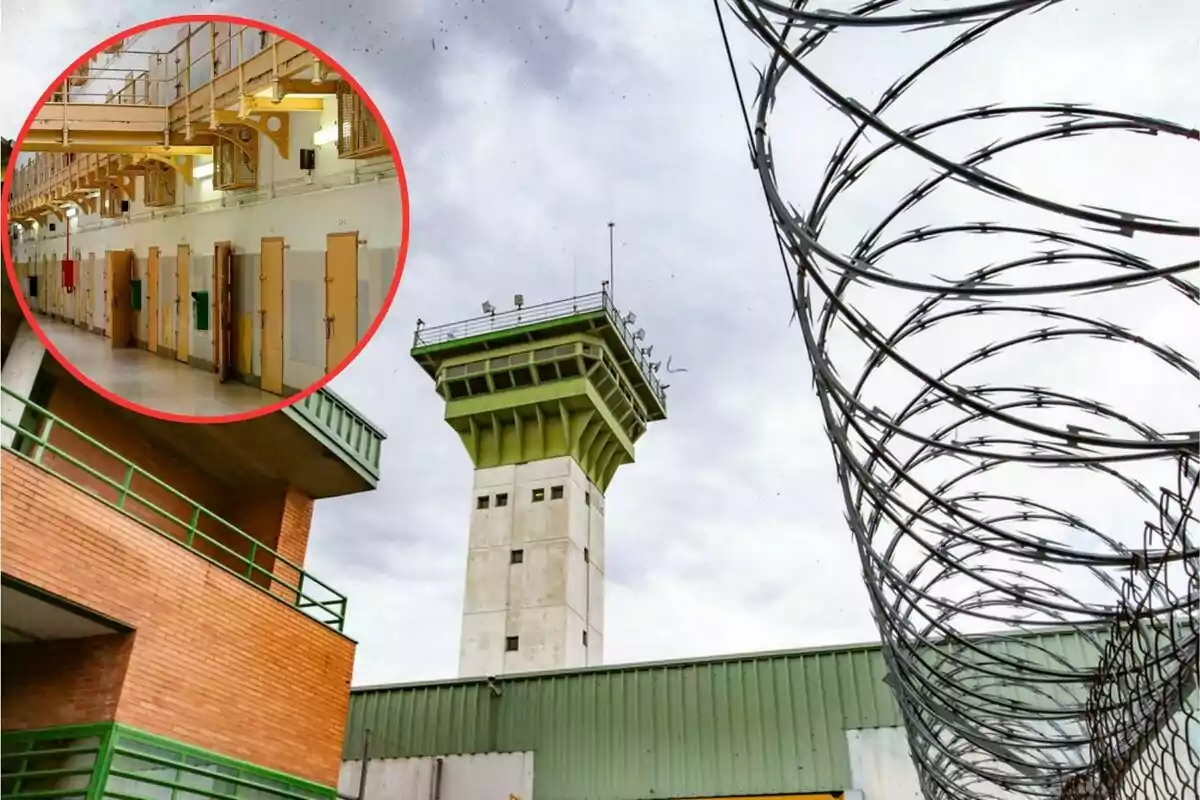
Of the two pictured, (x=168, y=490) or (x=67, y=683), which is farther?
(x=168, y=490)

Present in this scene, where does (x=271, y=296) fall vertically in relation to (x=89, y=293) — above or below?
below

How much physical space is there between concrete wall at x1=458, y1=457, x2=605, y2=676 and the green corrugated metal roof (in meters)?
11.7

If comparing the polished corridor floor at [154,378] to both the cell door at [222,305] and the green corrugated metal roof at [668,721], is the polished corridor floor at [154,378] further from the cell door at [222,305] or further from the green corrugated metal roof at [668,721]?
the green corrugated metal roof at [668,721]

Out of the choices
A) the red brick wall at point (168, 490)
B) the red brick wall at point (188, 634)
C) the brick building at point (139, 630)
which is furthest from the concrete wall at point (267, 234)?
the red brick wall at point (168, 490)

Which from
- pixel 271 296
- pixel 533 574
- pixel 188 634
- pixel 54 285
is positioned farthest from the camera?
pixel 533 574

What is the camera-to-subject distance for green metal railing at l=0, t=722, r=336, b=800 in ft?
32.6

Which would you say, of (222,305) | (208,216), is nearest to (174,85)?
(208,216)

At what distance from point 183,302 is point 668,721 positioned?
41.5 ft

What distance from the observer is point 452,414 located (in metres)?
37.9

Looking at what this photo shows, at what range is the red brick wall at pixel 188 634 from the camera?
9.55 meters

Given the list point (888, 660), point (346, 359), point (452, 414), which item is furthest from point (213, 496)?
point (452, 414)

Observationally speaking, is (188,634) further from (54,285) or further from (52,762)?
(54,285)

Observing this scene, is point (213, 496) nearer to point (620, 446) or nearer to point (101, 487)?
point (101, 487)

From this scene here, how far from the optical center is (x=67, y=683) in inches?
414
